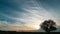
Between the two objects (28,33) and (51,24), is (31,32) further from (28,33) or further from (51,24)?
(51,24)

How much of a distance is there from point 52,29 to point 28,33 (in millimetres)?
6931

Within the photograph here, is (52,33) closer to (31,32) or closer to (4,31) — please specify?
(31,32)

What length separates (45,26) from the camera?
7538 cm

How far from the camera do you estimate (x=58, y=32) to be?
76875mm

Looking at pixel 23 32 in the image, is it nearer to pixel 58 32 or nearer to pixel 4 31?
pixel 4 31

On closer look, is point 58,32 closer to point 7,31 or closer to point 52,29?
point 52,29

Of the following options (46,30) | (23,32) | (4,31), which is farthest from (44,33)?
(4,31)

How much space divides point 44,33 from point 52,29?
257 centimetres

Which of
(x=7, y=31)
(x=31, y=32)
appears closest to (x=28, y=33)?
(x=31, y=32)

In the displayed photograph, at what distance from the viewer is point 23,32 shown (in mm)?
75875

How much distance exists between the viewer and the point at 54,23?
7431cm

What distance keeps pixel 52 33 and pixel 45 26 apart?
2882 millimetres

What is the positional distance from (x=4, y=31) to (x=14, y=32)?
2.87 m

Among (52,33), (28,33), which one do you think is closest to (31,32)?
(28,33)
